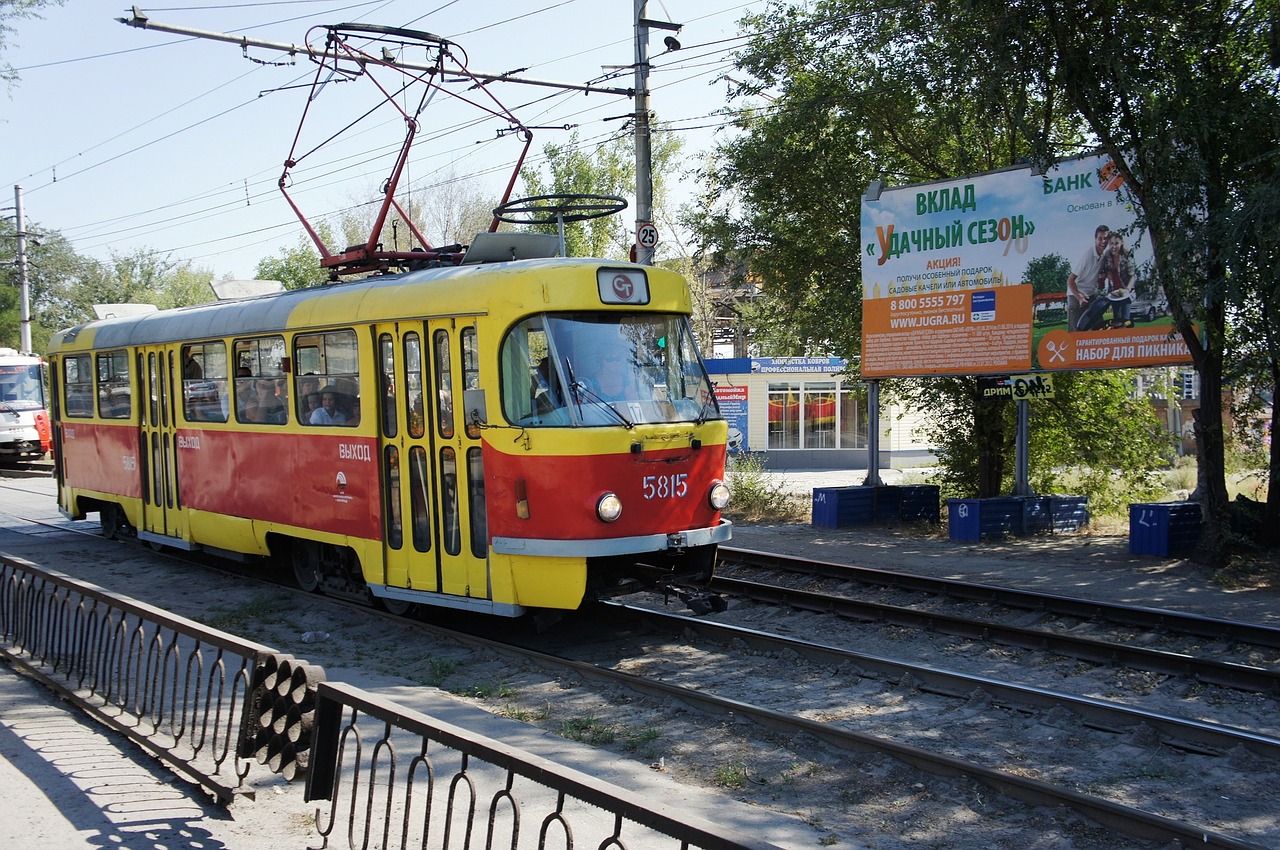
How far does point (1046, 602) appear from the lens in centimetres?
1028

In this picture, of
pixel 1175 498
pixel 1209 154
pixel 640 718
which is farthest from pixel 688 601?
pixel 1175 498

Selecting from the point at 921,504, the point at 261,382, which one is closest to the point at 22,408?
the point at 261,382

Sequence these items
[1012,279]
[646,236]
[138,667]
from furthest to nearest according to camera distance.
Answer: [646,236]
[1012,279]
[138,667]

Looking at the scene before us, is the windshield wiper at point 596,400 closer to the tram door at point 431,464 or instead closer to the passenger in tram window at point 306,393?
the tram door at point 431,464

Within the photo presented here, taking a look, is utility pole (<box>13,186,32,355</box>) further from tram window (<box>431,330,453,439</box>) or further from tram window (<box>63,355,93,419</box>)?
tram window (<box>431,330,453,439</box>)

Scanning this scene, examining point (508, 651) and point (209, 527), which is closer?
point (508, 651)

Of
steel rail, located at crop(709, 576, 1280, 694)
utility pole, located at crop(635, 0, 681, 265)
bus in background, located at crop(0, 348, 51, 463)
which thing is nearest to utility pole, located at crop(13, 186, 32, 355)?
bus in background, located at crop(0, 348, 51, 463)

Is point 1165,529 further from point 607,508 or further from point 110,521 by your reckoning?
point 110,521

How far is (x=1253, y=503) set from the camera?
13664mm

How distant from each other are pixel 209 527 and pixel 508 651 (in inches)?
215

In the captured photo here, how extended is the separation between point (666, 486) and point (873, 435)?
10475mm

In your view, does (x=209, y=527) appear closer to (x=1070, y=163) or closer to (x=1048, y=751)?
(x=1048, y=751)

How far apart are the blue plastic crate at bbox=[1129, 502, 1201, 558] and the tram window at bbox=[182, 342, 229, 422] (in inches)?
440

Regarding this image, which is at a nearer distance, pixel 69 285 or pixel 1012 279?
pixel 1012 279
